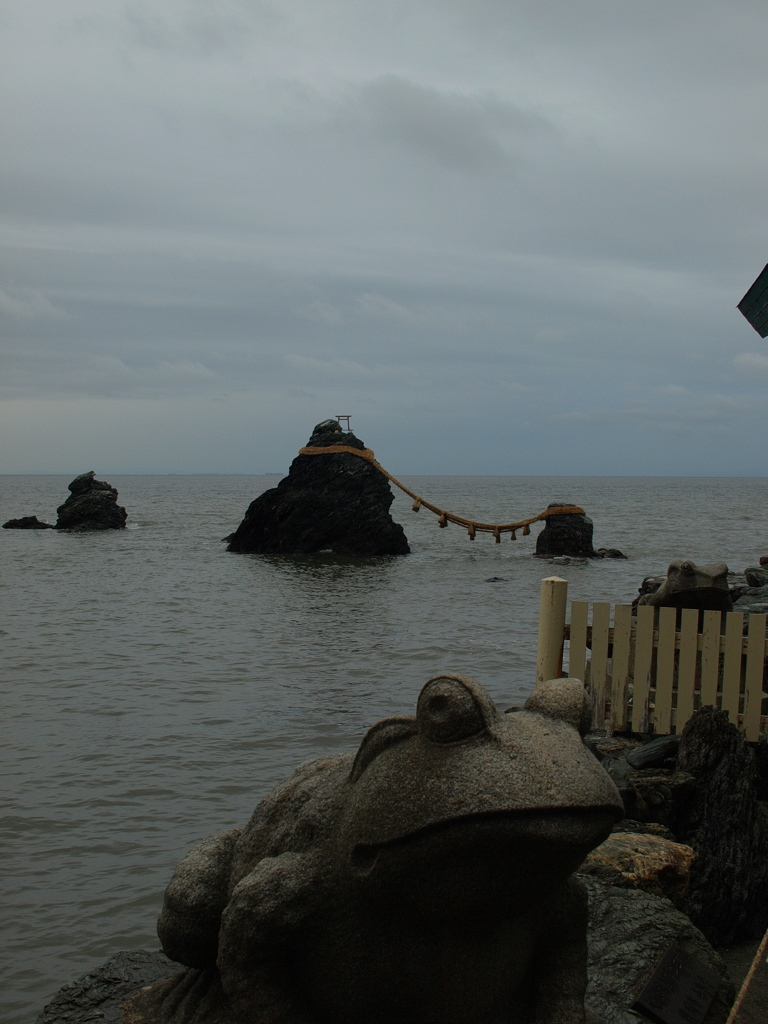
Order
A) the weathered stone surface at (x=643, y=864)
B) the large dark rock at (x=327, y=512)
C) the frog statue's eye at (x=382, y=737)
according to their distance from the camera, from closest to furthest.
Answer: the frog statue's eye at (x=382, y=737)
the weathered stone surface at (x=643, y=864)
the large dark rock at (x=327, y=512)

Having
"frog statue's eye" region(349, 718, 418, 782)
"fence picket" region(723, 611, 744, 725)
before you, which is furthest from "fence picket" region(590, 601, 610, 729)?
"frog statue's eye" region(349, 718, 418, 782)

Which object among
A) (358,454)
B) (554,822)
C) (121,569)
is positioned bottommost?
(121,569)

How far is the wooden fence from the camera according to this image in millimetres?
6074

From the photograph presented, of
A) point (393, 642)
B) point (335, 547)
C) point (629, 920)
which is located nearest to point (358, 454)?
point (335, 547)

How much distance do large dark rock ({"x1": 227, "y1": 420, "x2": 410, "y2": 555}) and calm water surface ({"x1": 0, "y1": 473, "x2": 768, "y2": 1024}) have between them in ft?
13.6

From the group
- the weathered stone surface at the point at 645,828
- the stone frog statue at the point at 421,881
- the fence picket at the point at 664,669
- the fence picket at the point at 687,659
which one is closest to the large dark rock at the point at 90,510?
the fence picket at the point at 664,669

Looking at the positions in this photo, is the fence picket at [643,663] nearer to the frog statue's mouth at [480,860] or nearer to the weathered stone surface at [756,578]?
the frog statue's mouth at [480,860]

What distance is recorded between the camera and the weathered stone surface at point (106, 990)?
3240mm

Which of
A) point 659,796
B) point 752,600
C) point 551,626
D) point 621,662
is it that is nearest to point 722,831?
point 659,796

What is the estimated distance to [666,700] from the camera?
6406 millimetres

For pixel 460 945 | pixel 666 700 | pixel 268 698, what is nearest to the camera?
pixel 460 945

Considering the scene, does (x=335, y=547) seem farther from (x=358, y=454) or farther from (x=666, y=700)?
(x=666, y=700)

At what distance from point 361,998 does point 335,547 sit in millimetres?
26748

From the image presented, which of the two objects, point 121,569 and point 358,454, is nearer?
point 121,569
